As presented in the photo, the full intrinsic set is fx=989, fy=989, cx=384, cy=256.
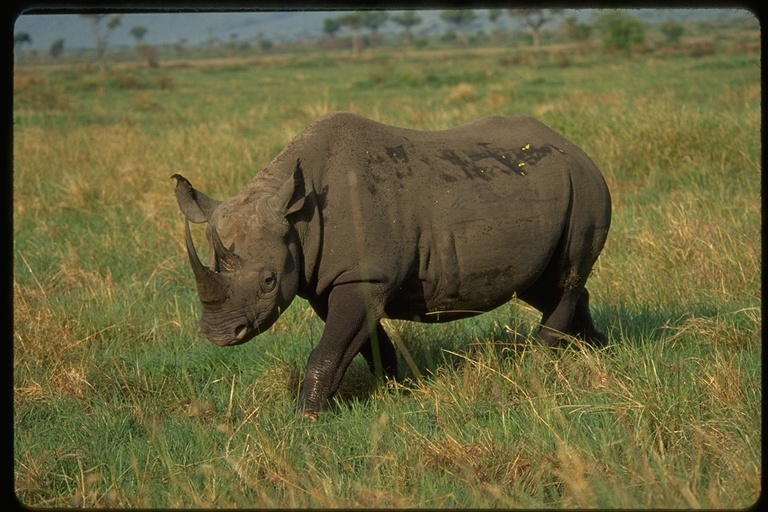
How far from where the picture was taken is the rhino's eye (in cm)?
448

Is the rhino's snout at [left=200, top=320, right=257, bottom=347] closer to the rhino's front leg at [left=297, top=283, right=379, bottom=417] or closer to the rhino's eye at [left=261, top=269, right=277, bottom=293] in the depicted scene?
the rhino's eye at [left=261, top=269, right=277, bottom=293]

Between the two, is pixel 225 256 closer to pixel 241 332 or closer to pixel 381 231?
pixel 241 332

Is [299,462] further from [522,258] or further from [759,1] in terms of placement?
[759,1]

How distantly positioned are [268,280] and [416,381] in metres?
1.20

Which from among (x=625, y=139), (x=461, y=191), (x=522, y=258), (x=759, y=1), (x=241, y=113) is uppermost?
(x=759, y=1)

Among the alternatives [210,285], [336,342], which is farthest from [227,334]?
[336,342]

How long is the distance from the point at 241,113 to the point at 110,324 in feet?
49.4

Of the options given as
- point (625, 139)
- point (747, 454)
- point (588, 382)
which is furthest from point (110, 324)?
point (625, 139)

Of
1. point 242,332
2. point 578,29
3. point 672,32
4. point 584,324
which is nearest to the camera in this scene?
point 242,332

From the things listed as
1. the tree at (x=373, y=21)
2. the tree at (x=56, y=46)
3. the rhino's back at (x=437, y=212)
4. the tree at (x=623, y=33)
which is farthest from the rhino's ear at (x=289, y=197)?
the tree at (x=373, y=21)

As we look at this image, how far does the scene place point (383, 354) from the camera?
5.26 metres

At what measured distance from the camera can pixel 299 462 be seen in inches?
166

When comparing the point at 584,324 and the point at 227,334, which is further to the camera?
the point at 584,324

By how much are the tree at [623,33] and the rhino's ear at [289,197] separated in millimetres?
35807
